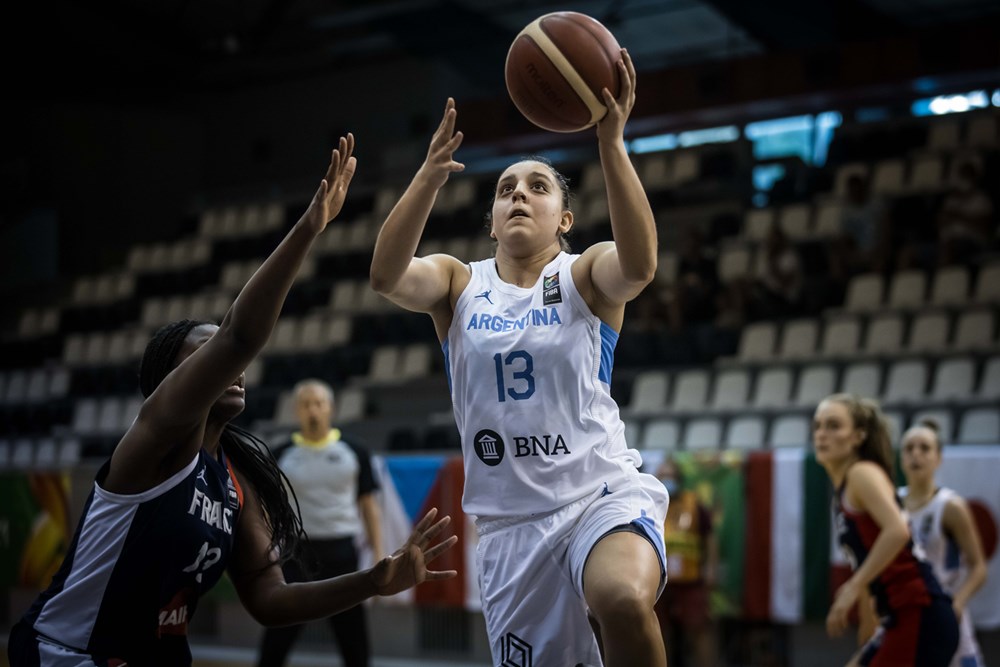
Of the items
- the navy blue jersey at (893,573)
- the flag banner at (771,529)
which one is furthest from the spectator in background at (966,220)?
the navy blue jersey at (893,573)

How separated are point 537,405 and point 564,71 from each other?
1.01 metres

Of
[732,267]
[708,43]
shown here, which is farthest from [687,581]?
[708,43]

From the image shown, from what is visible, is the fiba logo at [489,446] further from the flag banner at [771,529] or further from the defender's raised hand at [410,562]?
the flag banner at [771,529]

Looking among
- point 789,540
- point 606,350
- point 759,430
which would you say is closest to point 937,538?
point 789,540

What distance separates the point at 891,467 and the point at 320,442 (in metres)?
3.68

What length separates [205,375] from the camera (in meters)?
2.61

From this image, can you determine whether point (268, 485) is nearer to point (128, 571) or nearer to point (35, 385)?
point (128, 571)

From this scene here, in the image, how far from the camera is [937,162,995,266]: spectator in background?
1155cm

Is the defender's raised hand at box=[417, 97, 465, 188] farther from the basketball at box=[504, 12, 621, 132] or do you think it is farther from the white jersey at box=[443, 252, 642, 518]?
the white jersey at box=[443, 252, 642, 518]

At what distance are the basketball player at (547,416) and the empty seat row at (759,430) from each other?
5637 millimetres

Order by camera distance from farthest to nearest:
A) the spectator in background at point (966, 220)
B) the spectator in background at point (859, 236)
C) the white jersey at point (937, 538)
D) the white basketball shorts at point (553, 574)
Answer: the spectator in background at point (859, 236)
the spectator in background at point (966, 220)
the white jersey at point (937, 538)
the white basketball shorts at point (553, 574)

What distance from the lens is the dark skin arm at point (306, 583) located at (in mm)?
3104

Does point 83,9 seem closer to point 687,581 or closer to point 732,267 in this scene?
point 732,267

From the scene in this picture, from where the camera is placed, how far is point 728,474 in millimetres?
8289
